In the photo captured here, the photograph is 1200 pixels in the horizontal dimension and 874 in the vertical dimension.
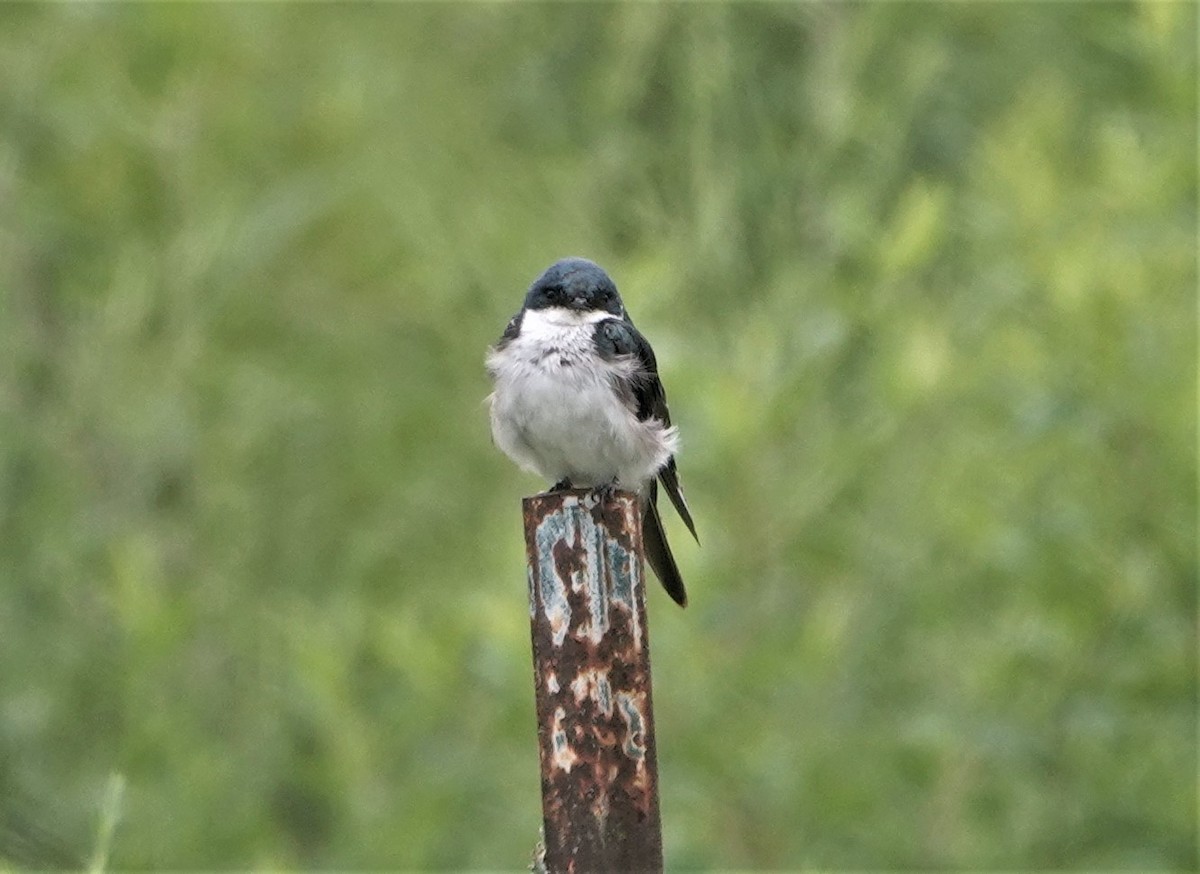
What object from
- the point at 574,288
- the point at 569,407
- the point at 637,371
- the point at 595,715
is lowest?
the point at 595,715

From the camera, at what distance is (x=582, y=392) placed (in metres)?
3.87

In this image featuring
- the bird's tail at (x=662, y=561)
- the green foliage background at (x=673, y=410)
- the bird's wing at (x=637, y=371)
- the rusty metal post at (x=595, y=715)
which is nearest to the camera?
the rusty metal post at (x=595, y=715)

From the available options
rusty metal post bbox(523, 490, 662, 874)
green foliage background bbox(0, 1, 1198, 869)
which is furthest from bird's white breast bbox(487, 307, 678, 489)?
rusty metal post bbox(523, 490, 662, 874)

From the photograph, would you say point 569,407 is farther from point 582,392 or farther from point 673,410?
point 673,410

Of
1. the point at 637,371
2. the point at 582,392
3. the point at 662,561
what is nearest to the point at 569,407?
the point at 582,392

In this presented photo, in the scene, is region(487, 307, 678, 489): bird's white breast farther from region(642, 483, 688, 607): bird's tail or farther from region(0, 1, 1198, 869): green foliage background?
region(0, 1, 1198, 869): green foliage background

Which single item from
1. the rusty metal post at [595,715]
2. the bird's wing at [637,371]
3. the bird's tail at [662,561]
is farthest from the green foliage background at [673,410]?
the rusty metal post at [595,715]

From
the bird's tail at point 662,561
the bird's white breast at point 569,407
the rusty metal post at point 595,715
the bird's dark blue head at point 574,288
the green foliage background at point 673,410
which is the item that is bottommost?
the rusty metal post at point 595,715

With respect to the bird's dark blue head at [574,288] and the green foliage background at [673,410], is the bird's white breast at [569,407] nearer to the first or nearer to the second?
the bird's dark blue head at [574,288]

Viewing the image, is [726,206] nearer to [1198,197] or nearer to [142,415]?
[1198,197]

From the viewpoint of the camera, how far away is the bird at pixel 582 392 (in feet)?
12.7

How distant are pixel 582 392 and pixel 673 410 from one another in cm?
182

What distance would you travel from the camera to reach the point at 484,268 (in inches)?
255

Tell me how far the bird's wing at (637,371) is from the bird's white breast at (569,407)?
0.05ft
